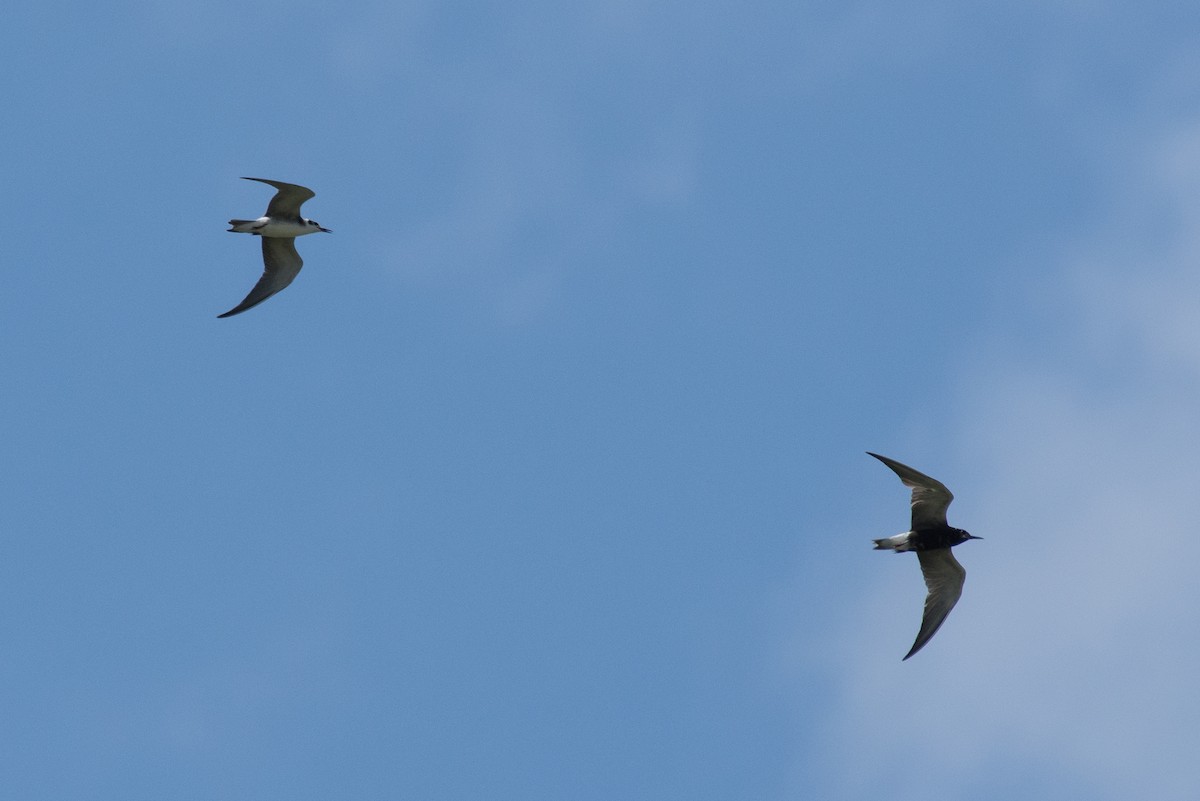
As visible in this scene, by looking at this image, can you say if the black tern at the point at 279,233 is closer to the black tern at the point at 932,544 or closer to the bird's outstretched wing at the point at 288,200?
the bird's outstretched wing at the point at 288,200

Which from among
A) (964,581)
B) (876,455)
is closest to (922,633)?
(964,581)

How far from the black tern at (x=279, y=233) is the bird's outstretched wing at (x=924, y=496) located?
12.9 m

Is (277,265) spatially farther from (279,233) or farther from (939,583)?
(939,583)

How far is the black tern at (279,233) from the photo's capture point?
32.8 m

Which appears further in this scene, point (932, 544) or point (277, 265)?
point (277, 265)

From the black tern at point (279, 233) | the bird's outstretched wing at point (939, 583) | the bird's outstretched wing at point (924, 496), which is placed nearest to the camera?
the bird's outstretched wing at point (924, 496)

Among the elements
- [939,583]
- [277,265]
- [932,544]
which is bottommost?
[939,583]

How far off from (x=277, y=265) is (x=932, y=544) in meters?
14.6

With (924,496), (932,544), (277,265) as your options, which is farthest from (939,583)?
(277,265)

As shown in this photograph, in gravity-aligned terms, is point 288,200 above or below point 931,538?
above

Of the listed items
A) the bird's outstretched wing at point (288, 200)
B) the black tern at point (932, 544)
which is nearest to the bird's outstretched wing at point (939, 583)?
the black tern at point (932, 544)

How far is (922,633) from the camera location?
1230 inches

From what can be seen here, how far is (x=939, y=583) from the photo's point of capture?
31.7m

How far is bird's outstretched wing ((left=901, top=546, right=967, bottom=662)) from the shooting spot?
1237 inches
